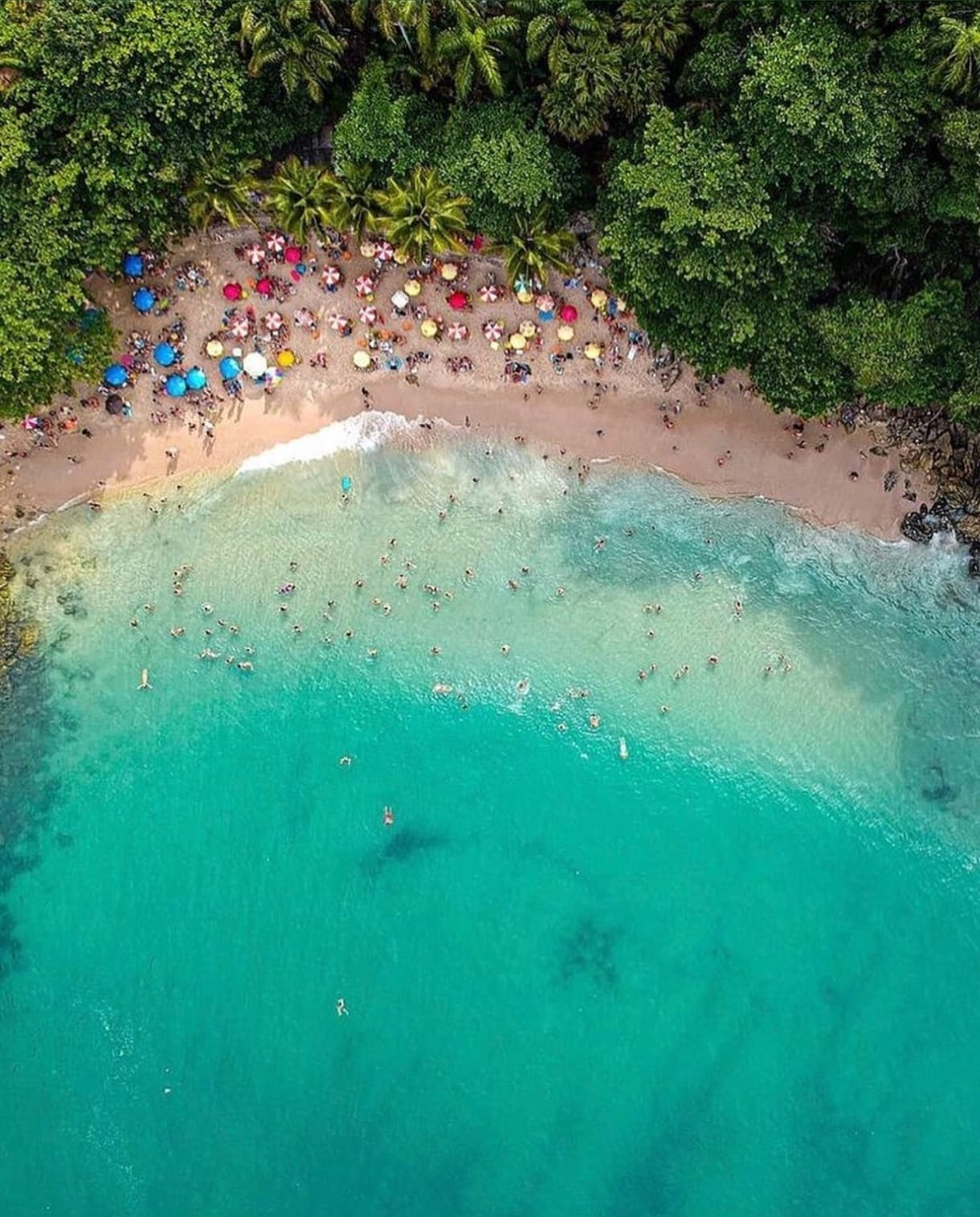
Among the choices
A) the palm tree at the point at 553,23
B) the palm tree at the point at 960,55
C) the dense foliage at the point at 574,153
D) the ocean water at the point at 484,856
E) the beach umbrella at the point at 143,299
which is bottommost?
the ocean water at the point at 484,856

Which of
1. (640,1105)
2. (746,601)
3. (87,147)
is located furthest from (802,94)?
(640,1105)

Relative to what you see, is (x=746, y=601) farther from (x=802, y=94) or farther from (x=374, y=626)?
(x=802, y=94)

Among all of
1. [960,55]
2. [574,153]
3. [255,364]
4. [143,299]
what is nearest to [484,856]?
[255,364]

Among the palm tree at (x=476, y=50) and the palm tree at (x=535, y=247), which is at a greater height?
the palm tree at (x=476, y=50)

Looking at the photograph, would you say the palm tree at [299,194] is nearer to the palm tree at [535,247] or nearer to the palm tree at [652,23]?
the palm tree at [535,247]

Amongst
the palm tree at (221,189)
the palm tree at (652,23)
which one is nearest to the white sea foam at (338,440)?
the palm tree at (221,189)

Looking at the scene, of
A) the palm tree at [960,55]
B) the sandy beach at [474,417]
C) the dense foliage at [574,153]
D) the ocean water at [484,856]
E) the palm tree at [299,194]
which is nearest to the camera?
the palm tree at [960,55]
